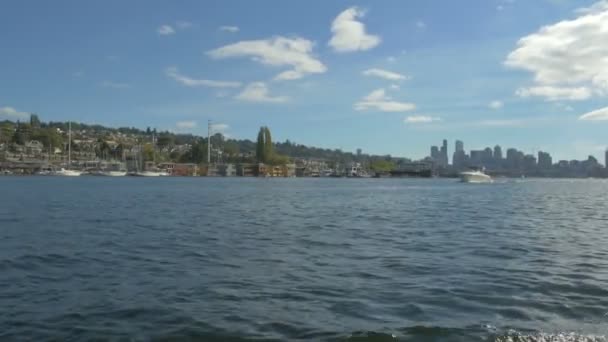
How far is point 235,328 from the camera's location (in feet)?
40.6

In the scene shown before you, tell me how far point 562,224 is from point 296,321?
32623mm

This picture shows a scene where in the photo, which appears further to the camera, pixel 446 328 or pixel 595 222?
pixel 595 222

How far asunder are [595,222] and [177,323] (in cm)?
3842

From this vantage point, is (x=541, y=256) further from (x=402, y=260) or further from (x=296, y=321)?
(x=296, y=321)

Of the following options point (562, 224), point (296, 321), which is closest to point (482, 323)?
point (296, 321)

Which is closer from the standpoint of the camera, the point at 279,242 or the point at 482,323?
the point at 482,323

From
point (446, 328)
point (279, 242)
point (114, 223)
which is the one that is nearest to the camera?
→ point (446, 328)

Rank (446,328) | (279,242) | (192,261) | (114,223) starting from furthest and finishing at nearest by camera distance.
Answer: (114,223) < (279,242) < (192,261) < (446,328)

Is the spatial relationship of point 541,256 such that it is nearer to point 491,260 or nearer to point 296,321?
point 491,260

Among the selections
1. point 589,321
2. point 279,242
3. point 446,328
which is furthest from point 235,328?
point 279,242

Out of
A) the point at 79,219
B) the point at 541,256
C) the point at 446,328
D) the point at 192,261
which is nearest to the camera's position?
the point at 446,328

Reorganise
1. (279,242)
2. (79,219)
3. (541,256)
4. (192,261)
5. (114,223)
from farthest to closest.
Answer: (79,219) < (114,223) < (279,242) < (541,256) < (192,261)

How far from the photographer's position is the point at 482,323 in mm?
12742

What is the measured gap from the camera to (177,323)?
12.7 m
